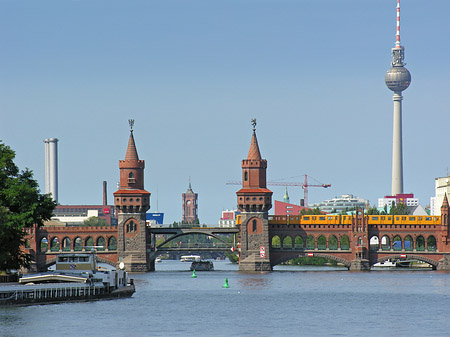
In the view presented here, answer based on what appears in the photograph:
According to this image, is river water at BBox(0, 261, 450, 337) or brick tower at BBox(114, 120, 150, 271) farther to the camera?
brick tower at BBox(114, 120, 150, 271)

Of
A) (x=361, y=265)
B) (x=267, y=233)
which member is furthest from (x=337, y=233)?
(x=267, y=233)

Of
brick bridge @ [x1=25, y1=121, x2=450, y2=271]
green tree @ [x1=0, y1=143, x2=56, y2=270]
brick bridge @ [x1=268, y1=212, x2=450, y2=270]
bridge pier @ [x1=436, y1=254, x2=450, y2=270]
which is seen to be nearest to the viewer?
green tree @ [x1=0, y1=143, x2=56, y2=270]

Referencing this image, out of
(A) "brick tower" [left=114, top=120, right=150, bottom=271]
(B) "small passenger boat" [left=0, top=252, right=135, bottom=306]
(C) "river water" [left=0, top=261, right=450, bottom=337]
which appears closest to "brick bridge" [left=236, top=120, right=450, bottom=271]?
(A) "brick tower" [left=114, top=120, right=150, bottom=271]

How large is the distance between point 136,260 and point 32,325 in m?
103

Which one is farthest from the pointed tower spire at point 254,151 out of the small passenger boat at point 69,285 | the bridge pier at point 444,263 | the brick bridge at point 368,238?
the small passenger boat at point 69,285

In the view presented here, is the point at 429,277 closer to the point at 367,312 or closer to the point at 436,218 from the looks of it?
the point at 436,218

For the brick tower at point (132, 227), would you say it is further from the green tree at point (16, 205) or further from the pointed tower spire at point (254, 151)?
the green tree at point (16, 205)

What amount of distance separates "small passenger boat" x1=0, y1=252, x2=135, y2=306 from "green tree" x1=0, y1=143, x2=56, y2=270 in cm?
451

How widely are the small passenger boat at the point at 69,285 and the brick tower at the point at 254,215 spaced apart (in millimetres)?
67249

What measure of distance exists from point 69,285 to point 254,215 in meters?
85.1

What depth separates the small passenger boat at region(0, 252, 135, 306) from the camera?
345ft

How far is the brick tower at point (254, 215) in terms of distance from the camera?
635ft

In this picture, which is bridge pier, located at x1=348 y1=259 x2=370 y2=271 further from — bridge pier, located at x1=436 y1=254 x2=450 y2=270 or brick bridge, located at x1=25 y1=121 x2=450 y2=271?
bridge pier, located at x1=436 y1=254 x2=450 y2=270

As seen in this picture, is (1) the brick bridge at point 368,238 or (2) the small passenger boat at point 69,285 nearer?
(2) the small passenger boat at point 69,285
